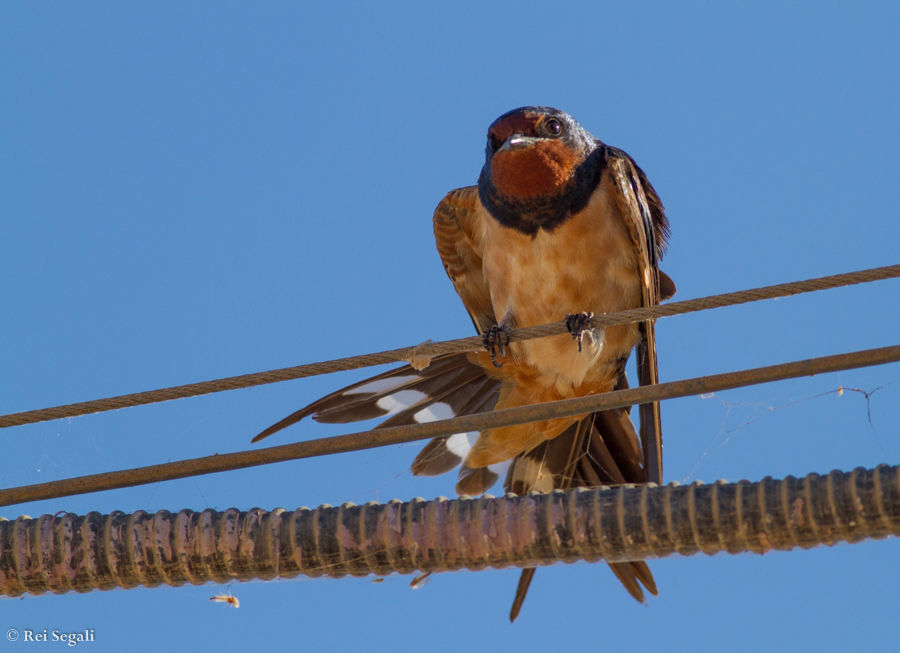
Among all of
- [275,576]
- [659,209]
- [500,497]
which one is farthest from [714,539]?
[659,209]

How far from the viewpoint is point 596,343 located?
5016mm

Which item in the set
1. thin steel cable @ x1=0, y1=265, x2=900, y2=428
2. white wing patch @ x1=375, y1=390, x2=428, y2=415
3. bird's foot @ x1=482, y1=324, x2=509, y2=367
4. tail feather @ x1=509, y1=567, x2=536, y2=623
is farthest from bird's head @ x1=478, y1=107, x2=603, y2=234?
tail feather @ x1=509, y1=567, x2=536, y2=623

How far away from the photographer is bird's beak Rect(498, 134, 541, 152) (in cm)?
492

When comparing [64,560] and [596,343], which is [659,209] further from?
[64,560]

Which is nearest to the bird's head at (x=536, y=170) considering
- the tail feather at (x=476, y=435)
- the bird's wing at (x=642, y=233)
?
the bird's wing at (x=642, y=233)

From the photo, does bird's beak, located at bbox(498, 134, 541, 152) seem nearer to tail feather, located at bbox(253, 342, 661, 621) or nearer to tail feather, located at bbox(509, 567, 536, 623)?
tail feather, located at bbox(253, 342, 661, 621)

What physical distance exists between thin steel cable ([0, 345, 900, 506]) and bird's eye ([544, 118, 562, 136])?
8.75 ft

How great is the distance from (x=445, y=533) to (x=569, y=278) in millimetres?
2508

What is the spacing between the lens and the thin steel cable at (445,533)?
7.46ft

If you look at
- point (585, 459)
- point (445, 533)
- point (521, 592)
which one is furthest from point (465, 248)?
point (445, 533)

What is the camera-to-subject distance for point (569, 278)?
4.91 metres

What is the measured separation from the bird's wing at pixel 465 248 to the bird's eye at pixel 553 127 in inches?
22.3

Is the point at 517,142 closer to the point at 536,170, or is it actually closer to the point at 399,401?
the point at 536,170

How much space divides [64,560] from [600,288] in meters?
2.97
